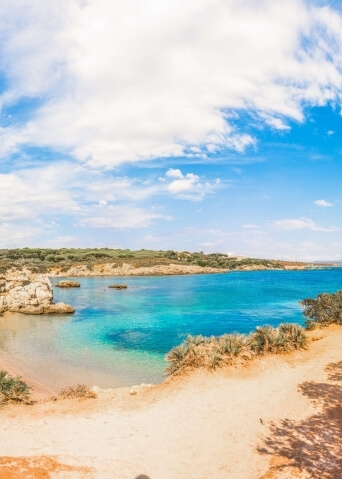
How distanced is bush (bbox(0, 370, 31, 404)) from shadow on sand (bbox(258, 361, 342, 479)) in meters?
8.39

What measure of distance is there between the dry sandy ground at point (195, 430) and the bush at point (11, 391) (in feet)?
2.03

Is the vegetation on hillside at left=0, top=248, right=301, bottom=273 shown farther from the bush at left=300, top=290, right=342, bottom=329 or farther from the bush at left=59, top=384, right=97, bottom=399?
the bush at left=59, top=384, right=97, bottom=399

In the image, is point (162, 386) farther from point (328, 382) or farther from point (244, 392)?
point (328, 382)

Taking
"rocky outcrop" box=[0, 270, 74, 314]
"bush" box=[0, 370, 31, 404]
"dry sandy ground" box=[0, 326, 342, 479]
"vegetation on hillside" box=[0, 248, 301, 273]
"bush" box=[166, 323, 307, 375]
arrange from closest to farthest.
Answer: "dry sandy ground" box=[0, 326, 342, 479]
"bush" box=[0, 370, 31, 404]
"bush" box=[166, 323, 307, 375]
"rocky outcrop" box=[0, 270, 74, 314]
"vegetation on hillside" box=[0, 248, 301, 273]

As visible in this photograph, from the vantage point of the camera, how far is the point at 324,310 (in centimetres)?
2188

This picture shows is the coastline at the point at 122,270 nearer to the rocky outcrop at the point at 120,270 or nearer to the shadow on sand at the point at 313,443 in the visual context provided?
the rocky outcrop at the point at 120,270

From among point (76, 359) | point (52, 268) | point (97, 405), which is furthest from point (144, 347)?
point (52, 268)

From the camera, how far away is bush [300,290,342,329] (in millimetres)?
21094

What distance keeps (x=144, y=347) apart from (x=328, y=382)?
13.9m

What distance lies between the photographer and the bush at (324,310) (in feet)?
69.2

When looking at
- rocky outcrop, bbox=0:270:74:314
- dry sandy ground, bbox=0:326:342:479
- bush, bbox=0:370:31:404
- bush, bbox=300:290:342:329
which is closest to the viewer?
dry sandy ground, bbox=0:326:342:479

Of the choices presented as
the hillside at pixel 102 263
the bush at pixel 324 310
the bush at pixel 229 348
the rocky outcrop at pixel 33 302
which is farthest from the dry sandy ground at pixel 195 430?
the hillside at pixel 102 263

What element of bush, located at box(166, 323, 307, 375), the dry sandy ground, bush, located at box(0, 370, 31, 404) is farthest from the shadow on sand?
bush, located at box(0, 370, 31, 404)

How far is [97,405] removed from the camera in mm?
12266
